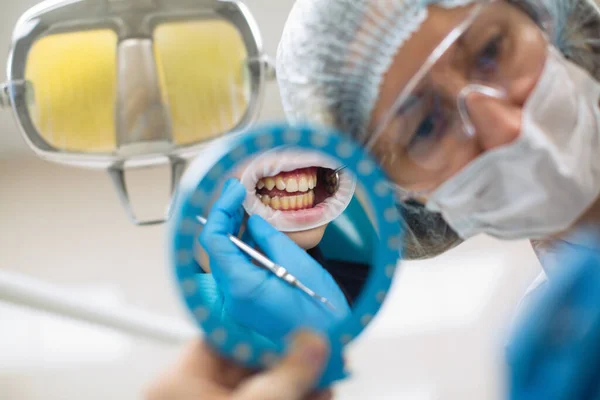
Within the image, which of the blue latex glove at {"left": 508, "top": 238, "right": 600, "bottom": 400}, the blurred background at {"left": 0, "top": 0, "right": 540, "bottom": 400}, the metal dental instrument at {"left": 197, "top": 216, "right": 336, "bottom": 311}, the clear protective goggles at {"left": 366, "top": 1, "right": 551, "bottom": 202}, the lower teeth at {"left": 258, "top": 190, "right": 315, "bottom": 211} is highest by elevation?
the clear protective goggles at {"left": 366, "top": 1, "right": 551, "bottom": 202}

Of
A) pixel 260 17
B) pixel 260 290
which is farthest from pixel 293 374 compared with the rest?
pixel 260 17

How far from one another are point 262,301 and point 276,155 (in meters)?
0.23

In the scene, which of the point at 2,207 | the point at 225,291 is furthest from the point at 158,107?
the point at 2,207

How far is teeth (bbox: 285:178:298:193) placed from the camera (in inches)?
32.9

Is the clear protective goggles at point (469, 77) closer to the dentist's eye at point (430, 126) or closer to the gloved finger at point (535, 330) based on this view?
the dentist's eye at point (430, 126)

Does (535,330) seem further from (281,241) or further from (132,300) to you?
(132,300)

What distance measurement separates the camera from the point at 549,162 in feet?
2.26

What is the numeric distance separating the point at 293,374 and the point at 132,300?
59.2 inches

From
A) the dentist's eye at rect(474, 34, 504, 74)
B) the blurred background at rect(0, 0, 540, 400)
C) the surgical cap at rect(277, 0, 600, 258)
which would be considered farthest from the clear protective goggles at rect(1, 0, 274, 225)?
the blurred background at rect(0, 0, 540, 400)

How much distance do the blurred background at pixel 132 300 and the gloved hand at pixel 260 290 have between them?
1049 mm

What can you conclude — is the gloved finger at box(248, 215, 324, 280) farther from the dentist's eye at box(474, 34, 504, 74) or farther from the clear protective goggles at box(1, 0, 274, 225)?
the dentist's eye at box(474, 34, 504, 74)

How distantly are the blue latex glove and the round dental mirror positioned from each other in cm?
14

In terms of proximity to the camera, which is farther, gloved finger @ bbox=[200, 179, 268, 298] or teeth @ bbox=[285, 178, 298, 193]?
teeth @ bbox=[285, 178, 298, 193]

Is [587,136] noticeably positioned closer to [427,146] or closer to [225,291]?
[427,146]
